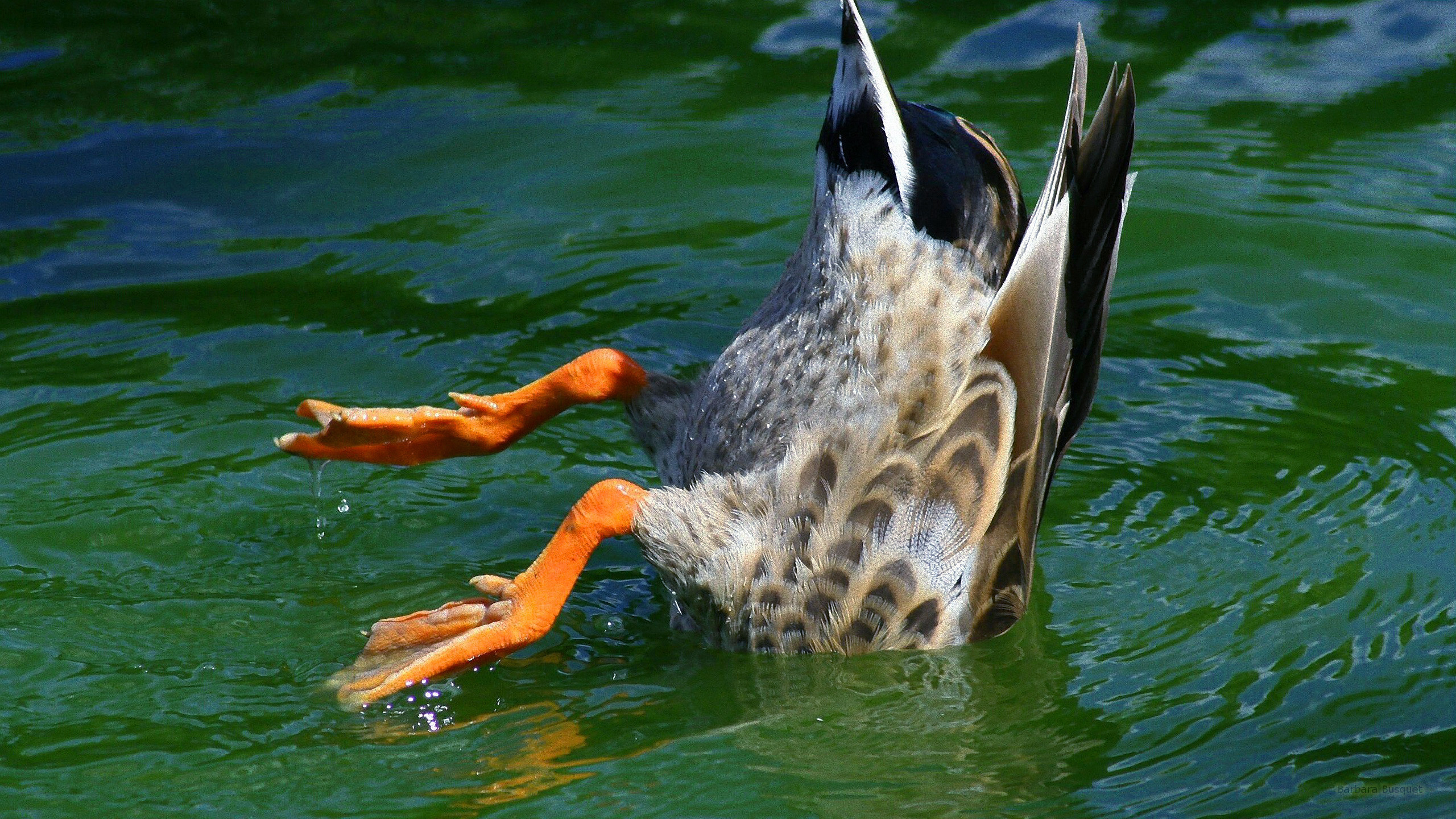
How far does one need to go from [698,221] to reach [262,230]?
1.56 m

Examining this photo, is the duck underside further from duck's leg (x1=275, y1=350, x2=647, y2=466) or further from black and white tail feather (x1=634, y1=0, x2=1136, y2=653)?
duck's leg (x1=275, y1=350, x2=647, y2=466)

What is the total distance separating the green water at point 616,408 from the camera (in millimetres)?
3154

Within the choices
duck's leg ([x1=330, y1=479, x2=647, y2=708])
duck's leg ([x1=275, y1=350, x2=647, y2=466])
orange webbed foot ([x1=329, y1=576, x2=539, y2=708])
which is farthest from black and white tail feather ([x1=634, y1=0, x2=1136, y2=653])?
duck's leg ([x1=275, y1=350, x2=647, y2=466])

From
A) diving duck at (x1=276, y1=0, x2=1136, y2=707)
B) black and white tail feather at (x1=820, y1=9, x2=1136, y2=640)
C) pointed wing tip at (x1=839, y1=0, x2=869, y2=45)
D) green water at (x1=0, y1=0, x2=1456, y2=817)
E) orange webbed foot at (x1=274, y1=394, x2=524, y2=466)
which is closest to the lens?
green water at (x1=0, y1=0, x2=1456, y2=817)

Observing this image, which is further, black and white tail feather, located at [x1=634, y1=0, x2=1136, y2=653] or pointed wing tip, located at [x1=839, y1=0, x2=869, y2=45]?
pointed wing tip, located at [x1=839, y1=0, x2=869, y2=45]

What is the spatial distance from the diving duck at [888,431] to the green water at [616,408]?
12cm

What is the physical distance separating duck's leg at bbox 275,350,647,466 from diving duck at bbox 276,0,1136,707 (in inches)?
17.6

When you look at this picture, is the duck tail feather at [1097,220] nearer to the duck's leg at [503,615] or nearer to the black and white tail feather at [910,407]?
the black and white tail feather at [910,407]

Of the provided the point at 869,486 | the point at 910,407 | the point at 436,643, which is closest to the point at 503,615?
the point at 436,643

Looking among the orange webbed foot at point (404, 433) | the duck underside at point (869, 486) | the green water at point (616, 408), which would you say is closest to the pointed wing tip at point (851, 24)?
the duck underside at point (869, 486)

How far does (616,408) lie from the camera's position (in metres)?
4.91

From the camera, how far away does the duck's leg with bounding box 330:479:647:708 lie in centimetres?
342

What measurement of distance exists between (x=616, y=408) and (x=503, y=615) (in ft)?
4.85

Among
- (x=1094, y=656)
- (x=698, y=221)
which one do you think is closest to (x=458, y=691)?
(x=1094, y=656)
